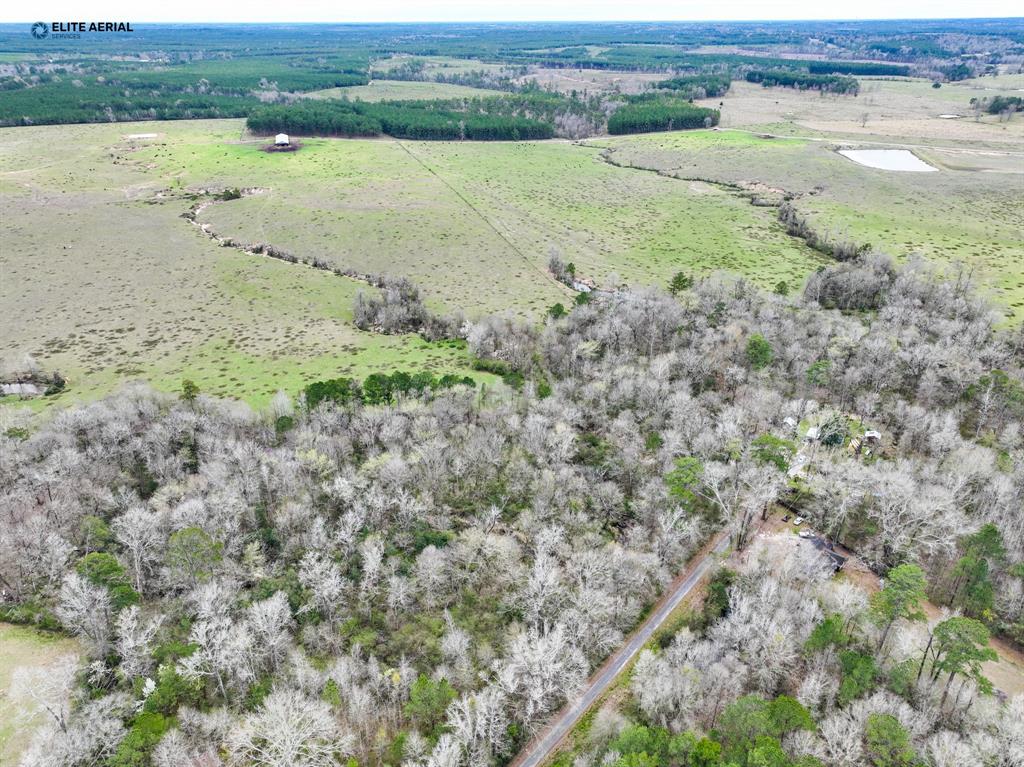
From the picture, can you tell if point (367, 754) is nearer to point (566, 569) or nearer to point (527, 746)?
point (527, 746)

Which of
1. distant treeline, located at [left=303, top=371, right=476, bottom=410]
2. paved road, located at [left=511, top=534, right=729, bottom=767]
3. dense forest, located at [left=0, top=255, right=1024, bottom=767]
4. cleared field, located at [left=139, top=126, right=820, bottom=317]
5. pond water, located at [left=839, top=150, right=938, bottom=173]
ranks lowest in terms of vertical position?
paved road, located at [left=511, top=534, right=729, bottom=767]

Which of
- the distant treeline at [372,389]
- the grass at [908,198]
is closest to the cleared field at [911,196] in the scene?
the grass at [908,198]

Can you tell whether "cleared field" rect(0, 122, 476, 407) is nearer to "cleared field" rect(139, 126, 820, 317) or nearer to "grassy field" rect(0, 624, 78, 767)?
"cleared field" rect(139, 126, 820, 317)

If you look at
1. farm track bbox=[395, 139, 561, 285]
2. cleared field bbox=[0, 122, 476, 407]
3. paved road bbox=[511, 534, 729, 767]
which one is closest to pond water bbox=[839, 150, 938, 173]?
farm track bbox=[395, 139, 561, 285]

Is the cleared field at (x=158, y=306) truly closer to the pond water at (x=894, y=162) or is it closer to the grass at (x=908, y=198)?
the grass at (x=908, y=198)

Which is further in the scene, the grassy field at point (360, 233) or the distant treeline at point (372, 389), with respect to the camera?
the grassy field at point (360, 233)

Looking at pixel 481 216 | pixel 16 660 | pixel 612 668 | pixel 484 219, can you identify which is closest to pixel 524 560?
pixel 612 668
